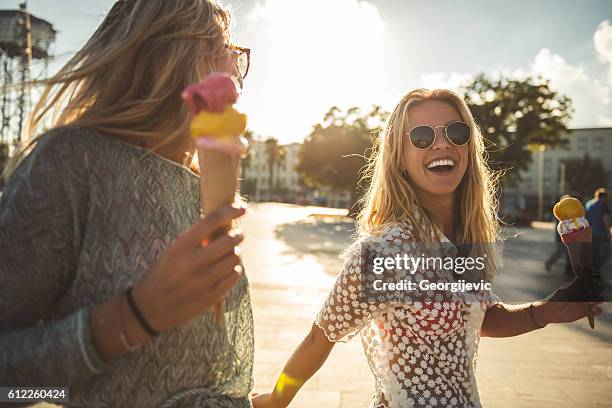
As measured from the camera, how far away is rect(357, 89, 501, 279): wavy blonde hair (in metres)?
1.89

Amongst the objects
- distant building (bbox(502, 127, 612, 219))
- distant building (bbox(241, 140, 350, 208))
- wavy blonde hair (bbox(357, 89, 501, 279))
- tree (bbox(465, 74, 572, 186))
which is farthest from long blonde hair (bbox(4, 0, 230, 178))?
distant building (bbox(241, 140, 350, 208))

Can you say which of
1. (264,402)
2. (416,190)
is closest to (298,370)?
(264,402)

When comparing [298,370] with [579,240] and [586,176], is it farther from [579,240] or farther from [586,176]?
[586,176]

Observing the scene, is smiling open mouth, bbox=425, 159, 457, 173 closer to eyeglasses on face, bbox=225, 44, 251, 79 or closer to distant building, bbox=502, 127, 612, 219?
eyeglasses on face, bbox=225, 44, 251, 79

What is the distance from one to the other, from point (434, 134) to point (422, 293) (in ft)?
2.45

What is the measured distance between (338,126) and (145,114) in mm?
38882

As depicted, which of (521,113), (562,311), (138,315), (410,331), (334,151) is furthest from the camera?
(334,151)

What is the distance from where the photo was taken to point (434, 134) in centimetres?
191

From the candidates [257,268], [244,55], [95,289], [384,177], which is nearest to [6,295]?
[95,289]

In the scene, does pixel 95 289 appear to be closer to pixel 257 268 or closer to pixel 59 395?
pixel 59 395

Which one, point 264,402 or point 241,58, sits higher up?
point 241,58

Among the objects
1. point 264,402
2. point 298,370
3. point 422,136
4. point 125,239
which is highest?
point 422,136

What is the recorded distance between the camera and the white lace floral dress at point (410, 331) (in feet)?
4.99

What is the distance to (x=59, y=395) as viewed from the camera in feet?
2.93
